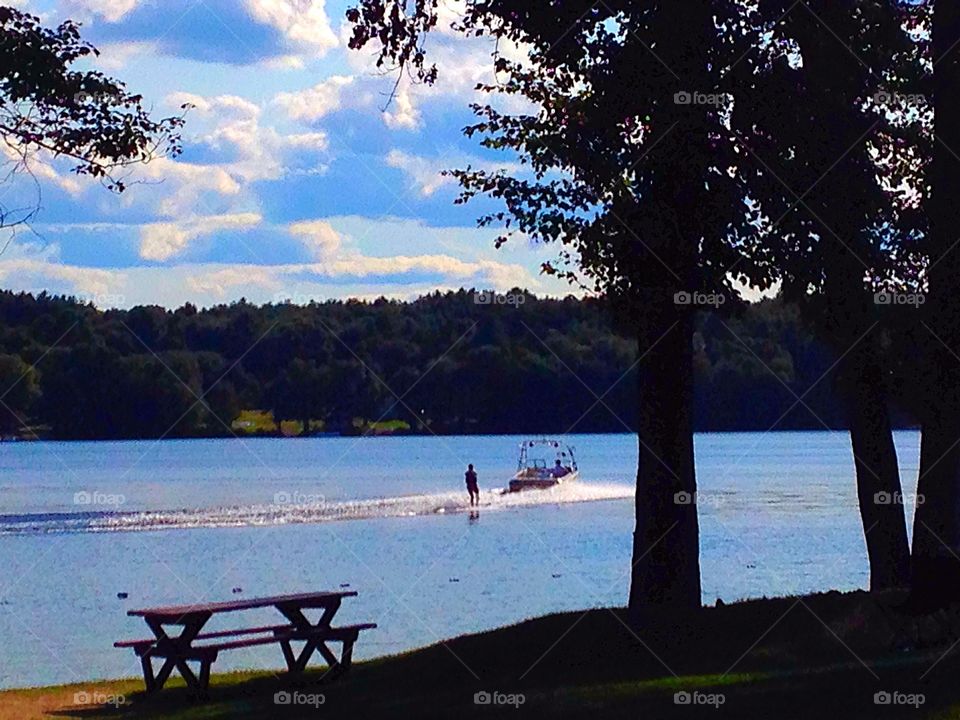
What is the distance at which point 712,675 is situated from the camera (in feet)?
47.6

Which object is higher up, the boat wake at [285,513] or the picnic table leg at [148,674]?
the picnic table leg at [148,674]

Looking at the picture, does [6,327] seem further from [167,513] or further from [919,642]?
[919,642]

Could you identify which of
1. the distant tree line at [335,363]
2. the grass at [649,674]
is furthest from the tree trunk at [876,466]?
the distant tree line at [335,363]

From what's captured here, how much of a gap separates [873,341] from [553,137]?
442 cm

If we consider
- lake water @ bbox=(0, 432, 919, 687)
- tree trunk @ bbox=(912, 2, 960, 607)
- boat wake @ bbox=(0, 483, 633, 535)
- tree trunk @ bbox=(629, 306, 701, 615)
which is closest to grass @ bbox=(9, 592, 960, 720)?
tree trunk @ bbox=(912, 2, 960, 607)

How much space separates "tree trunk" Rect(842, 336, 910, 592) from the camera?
19.7m

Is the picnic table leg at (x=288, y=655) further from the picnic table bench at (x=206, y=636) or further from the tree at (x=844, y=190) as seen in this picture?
the tree at (x=844, y=190)

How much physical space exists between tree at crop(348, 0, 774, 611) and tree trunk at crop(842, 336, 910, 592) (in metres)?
1.71

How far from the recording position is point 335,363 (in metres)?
139

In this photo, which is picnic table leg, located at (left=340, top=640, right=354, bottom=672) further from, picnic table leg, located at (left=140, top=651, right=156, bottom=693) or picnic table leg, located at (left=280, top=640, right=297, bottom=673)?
picnic table leg, located at (left=140, top=651, right=156, bottom=693)

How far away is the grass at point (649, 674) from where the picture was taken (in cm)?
1303

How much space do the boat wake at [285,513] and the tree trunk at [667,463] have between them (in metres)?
49.0

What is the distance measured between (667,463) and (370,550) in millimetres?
38031

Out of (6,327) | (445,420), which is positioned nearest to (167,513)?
(6,327)
